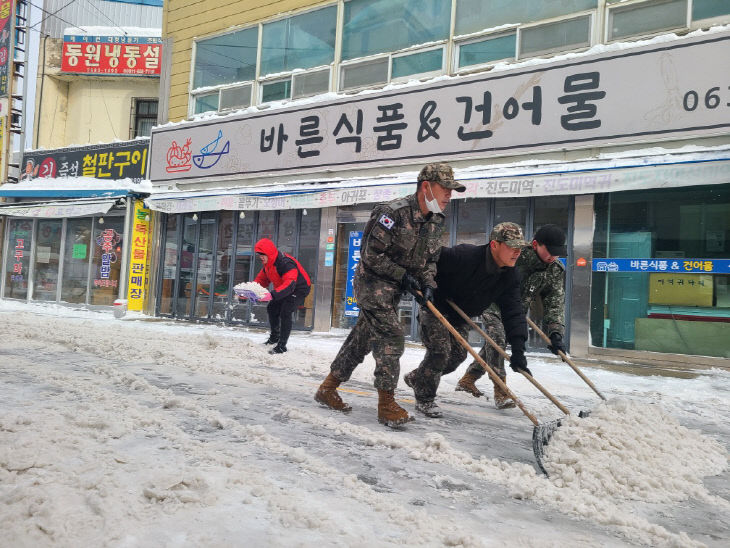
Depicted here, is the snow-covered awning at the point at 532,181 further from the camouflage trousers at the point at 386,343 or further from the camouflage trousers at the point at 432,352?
the camouflage trousers at the point at 386,343

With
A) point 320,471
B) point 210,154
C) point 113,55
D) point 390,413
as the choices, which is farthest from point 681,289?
point 113,55

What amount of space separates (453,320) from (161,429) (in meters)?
2.23

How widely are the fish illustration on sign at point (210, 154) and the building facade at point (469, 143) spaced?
3 cm

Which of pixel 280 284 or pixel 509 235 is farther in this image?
pixel 280 284

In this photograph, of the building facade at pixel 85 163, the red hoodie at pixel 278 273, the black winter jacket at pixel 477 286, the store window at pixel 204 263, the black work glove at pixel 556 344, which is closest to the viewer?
the black winter jacket at pixel 477 286

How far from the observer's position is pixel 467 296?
4.05m

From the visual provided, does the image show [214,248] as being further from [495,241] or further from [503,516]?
[503,516]

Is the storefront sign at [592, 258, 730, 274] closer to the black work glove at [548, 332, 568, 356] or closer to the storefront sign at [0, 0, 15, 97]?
the black work glove at [548, 332, 568, 356]

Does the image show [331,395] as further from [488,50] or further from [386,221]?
[488,50]

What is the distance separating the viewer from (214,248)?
494 inches

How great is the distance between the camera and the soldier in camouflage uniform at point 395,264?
12.0ft

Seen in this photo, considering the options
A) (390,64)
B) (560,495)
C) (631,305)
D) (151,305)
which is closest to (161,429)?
(560,495)

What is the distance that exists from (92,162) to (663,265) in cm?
1433

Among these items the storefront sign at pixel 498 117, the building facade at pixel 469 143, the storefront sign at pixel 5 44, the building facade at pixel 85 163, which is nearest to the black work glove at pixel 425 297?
the building facade at pixel 469 143
